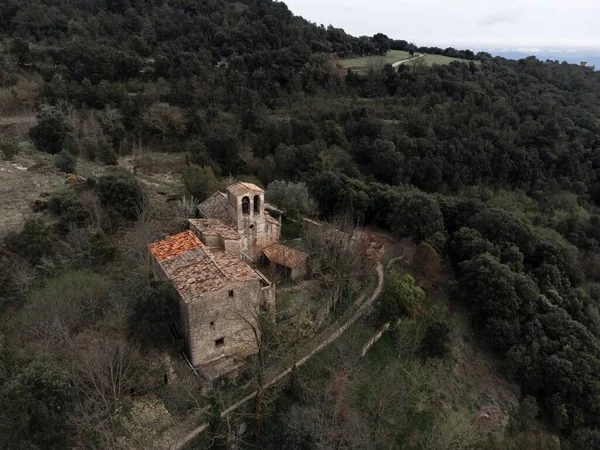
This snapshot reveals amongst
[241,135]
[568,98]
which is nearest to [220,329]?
[241,135]

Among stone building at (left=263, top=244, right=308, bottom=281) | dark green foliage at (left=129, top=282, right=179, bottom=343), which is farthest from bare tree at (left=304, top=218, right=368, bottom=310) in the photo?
dark green foliage at (left=129, top=282, right=179, bottom=343)

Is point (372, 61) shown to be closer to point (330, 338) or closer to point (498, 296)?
point (498, 296)

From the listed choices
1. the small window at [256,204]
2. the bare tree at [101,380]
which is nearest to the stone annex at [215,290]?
the small window at [256,204]

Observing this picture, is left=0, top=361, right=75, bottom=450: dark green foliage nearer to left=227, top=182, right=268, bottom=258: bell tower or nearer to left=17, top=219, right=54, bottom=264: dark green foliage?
left=17, top=219, right=54, bottom=264: dark green foliage

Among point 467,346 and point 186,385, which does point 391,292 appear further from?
point 186,385

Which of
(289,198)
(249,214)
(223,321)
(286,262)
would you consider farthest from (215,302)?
(289,198)
